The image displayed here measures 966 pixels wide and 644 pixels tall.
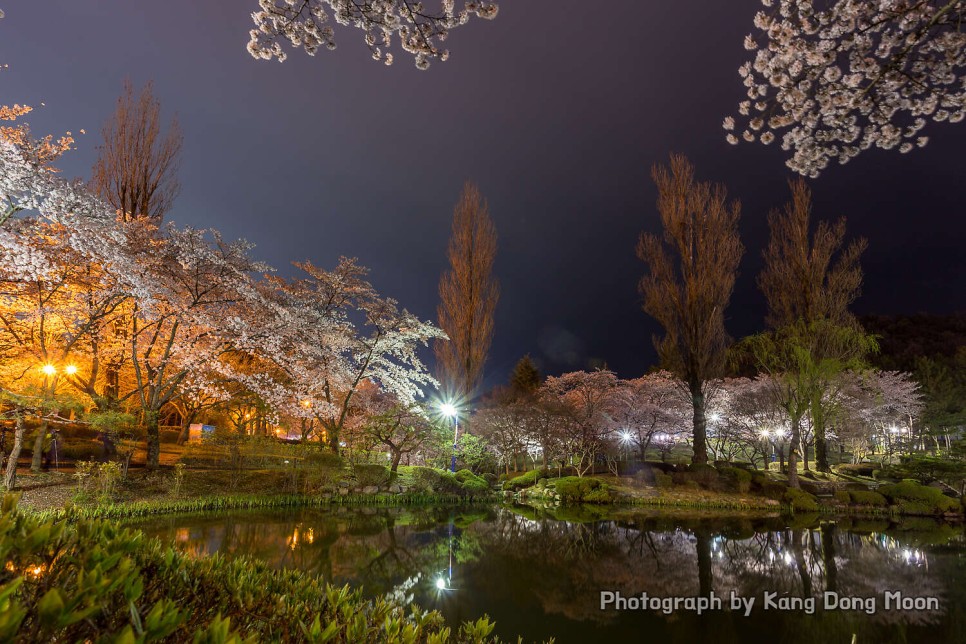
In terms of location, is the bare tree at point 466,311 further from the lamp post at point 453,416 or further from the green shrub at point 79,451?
the green shrub at point 79,451

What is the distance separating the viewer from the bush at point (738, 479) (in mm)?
19098

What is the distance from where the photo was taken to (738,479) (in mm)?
19422

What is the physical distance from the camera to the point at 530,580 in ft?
24.7

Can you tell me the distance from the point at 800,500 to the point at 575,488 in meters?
8.57

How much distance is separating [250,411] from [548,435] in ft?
46.1

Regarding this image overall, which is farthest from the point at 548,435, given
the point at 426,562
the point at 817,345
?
the point at 426,562

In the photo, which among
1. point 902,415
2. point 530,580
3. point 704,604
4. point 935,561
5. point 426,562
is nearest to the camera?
point 704,604

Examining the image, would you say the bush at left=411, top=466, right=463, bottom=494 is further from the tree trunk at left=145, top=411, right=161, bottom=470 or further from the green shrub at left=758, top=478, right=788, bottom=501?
the green shrub at left=758, top=478, right=788, bottom=501

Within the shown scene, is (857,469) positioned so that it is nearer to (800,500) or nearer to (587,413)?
(800,500)

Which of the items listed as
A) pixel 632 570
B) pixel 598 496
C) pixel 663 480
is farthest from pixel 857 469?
pixel 632 570

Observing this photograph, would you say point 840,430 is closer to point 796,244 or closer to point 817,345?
point 817,345

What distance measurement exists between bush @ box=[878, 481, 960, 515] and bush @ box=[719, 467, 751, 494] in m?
4.63

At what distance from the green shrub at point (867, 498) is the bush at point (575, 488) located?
9.43m

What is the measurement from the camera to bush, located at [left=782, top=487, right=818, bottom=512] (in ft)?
57.1
